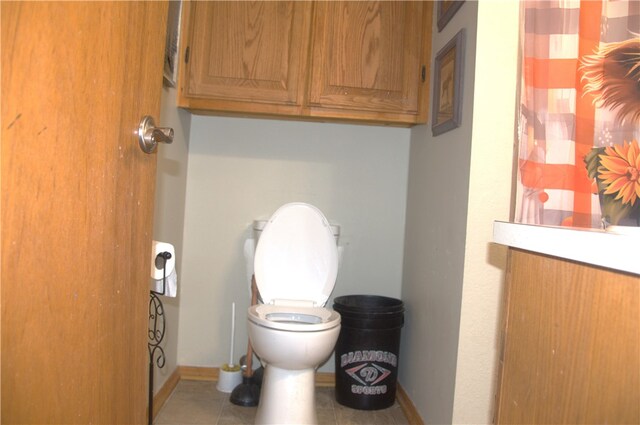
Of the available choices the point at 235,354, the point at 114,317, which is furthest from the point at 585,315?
the point at 235,354

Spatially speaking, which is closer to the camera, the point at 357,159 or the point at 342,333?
the point at 342,333

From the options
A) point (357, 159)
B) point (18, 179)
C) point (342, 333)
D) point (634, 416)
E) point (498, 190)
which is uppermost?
point (357, 159)

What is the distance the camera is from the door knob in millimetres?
740

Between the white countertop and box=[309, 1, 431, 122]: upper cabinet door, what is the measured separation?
1499 millimetres

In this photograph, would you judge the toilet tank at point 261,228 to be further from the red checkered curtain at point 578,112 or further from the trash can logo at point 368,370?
the red checkered curtain at point 578,112

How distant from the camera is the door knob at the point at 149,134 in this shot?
740mm

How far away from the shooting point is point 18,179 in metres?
0.47

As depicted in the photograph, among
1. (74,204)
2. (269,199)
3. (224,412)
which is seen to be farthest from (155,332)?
(74,204)

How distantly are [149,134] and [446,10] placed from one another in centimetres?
155

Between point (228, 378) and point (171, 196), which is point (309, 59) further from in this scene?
point (228, 378)

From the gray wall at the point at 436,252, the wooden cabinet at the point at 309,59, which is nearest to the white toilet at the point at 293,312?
the gray wall at the point at 436,252

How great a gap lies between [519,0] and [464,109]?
37cm

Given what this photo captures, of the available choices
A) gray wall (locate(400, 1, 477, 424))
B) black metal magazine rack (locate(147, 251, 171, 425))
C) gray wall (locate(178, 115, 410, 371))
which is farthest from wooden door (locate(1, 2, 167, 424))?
gray wall (locate(178, 115, 410, 371))

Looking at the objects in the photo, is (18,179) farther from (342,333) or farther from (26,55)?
(342,333)
